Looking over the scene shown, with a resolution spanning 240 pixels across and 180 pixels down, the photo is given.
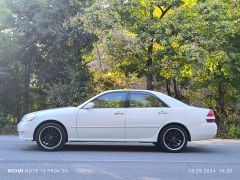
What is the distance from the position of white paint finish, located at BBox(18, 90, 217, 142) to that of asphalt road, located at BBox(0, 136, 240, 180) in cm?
42

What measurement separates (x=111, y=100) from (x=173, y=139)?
1842 mm

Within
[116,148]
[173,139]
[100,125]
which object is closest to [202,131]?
[173,139]

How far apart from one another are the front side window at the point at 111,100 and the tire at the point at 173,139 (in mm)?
1283

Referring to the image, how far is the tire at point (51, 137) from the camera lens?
34.0 feet

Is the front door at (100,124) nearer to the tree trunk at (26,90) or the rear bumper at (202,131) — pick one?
the rear bumper at (202,131)

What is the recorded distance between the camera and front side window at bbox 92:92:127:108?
34.8ft

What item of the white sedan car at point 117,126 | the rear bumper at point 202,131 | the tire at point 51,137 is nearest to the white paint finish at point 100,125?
the white sedan car at point 117,126

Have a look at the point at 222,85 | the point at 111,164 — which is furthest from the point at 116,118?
the point at 222,85

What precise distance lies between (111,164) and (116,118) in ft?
6.34

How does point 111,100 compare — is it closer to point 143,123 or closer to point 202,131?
point 143,123

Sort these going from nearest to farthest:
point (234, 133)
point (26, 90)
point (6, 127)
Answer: point (234, 133), point (6, 127), point (26, 90)

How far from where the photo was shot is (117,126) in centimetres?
1041

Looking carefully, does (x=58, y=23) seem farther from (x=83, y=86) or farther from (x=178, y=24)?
(x=178, y=24)

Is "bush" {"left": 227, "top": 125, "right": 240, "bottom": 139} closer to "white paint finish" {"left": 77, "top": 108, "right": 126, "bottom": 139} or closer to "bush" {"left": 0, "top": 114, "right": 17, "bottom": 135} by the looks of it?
"white paint finish" {"left": 77, "top": 108, "right": 126, "bottom": 139}
